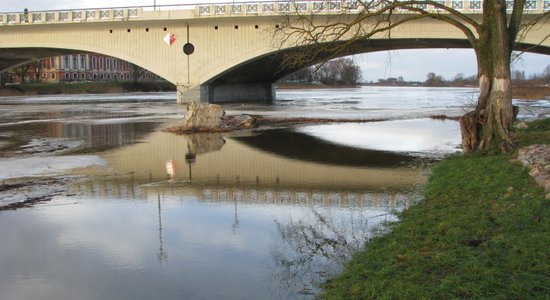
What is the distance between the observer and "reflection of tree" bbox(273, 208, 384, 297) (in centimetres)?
608

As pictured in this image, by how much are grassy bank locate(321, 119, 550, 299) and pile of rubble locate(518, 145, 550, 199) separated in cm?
15

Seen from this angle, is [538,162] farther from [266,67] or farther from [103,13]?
[266,67]

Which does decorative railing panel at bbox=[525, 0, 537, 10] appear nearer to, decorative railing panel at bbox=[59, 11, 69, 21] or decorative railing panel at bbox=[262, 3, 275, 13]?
decorative railing panel at bbox=[262, 3, 275, 13]

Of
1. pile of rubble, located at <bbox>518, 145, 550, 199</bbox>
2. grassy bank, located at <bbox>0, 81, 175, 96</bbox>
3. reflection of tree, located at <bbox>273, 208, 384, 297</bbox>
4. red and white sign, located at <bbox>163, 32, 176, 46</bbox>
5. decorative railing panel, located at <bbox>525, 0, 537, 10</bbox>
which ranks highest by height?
decorative railing panel, located at <bbox>525, 0, 537, 10</bbox>

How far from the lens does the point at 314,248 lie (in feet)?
23.5

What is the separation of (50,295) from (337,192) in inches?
232

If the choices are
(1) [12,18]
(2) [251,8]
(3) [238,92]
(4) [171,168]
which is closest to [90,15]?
(1) [12,18]

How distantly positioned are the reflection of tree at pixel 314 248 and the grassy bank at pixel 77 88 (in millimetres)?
69455

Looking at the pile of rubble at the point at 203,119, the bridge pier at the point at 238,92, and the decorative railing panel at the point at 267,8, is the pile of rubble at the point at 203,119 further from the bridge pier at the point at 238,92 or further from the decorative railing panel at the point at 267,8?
the bridge pier at the point at 238,92

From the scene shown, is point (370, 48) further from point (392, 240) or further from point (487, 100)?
point (392, 240)

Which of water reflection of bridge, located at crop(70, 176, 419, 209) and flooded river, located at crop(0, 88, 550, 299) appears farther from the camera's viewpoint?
water reflection of bridge, located at crop(70, 176, 419, 209)

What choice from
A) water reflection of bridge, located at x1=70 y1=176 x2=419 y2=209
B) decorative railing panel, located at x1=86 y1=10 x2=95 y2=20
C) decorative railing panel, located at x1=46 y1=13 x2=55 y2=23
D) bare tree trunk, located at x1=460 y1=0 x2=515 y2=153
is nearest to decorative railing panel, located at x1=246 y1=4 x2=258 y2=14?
decorative railing panel, located at x1=86 y1=10 x2=95 y2=20

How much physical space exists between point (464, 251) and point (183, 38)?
134ft

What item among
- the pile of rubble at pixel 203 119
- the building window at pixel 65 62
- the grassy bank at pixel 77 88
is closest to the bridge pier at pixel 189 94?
the pile of rubble at pixel 203 119
